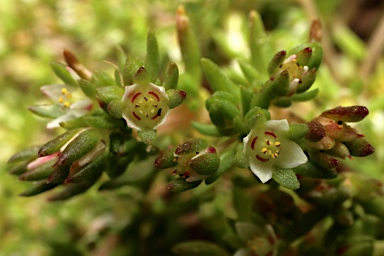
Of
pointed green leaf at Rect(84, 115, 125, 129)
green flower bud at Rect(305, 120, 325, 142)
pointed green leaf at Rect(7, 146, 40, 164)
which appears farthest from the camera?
pointed green leaf at Rect(7, 146, 40, 164)

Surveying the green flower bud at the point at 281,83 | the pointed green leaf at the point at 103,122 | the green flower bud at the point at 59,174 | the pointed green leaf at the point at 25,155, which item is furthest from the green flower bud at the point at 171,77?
the pointed green leaf at the point at 25,155

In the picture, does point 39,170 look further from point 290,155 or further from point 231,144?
point 290,155

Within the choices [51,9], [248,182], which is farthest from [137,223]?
[51,9]

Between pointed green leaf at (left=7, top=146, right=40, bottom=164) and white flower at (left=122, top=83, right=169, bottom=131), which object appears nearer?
white flower at (left=122, top=83, right=169, bottom=131)

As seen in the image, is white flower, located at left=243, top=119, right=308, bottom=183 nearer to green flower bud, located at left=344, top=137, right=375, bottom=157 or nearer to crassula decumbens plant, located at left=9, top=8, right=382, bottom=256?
crassula decumbens plant, located at left=9, top=8, right=382, bottom=256

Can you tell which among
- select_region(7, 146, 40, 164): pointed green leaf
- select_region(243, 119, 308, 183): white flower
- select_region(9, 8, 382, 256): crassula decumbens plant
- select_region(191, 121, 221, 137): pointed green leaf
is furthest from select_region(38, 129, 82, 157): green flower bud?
select_region(243, 119, 308, 183): white flower

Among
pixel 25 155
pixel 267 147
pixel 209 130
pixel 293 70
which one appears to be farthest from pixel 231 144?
pixel 25 155
